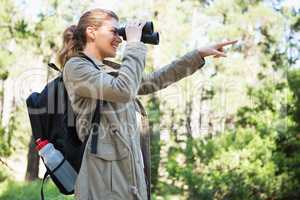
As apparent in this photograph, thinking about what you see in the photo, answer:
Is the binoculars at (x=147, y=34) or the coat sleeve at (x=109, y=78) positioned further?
the binoculars at (x=147, y=34)

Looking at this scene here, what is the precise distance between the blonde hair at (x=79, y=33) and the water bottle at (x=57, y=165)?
0.37 metres

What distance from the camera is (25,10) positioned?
1112 cm

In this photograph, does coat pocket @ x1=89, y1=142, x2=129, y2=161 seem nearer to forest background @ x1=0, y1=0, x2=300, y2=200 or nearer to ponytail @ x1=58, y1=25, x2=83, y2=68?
ponytail @ x1=58, y1=25, x2=83, y2=68

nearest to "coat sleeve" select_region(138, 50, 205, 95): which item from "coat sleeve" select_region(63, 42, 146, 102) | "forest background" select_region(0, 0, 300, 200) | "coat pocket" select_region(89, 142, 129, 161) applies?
"coat sleeve" select_region(63, 42, 146, 102)

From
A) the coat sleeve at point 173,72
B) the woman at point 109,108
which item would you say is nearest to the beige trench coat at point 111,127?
the woman at point 109,108

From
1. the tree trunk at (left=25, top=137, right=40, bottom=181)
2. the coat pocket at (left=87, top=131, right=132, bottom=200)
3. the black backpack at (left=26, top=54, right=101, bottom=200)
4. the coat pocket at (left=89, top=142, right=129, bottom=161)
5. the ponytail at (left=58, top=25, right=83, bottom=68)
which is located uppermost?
the ponytail at (left=58, top=25, right=83, bottom=68)

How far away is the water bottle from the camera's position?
6.00 ft

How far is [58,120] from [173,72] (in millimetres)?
616

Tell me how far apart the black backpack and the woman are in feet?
0.13

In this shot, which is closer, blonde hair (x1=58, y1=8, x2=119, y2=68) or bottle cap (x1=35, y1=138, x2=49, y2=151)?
bottle cap (x1=35, y1=138, x2=49, y2=151)

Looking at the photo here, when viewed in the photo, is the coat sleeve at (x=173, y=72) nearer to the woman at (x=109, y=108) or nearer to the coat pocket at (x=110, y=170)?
the woman at (x=109, y=108)

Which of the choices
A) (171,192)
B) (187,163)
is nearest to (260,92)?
(187,163)

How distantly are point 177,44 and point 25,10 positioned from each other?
371cm

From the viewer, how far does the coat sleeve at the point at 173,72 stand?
221 cm
